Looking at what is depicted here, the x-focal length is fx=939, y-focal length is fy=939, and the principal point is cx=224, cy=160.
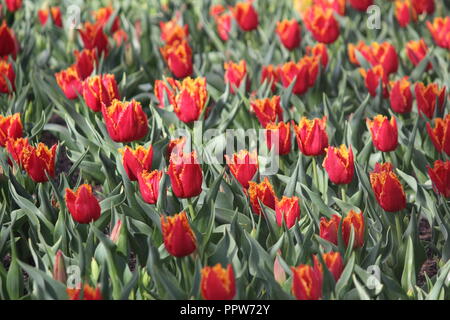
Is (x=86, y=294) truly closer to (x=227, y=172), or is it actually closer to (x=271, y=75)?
(x=227, y=172)

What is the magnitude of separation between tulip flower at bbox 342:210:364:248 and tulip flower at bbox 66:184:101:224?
0.72m

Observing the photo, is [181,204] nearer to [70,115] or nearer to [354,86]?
[70,115]

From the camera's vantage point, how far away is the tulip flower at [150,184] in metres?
2.80

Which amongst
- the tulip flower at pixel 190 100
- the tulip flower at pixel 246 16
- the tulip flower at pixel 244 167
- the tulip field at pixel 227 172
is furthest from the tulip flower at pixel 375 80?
the tulip flower at pixel 244 167

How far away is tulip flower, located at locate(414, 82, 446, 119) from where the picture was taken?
369 centimetres

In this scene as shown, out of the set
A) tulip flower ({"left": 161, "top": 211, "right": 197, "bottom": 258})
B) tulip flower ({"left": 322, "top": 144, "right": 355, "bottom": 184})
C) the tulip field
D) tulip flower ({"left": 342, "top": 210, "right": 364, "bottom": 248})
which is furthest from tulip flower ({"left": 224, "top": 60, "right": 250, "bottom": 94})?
tulip flower ({"left": 161, "top": 211, "right": 197, "bottom": 258})

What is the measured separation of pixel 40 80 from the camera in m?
4.12

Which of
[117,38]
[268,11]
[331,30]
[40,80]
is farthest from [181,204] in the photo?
[268,11]

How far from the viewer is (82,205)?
8.91 ft

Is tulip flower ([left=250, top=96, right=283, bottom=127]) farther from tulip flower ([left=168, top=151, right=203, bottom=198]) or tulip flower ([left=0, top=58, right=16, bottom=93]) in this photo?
tulip flower ([left=0, top=58, right=16, bottom=93])

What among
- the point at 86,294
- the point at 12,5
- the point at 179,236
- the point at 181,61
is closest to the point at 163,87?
the point at 181,61

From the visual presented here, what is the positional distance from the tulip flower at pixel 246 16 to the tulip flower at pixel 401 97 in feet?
4.59
